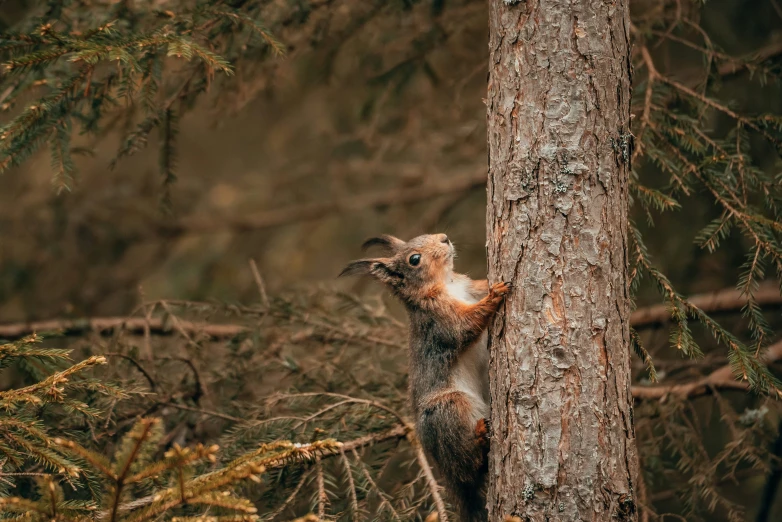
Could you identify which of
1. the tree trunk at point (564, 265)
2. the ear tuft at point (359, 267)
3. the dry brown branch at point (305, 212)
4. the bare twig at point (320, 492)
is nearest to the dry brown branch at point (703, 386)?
the tree trunk at point (564, 265)

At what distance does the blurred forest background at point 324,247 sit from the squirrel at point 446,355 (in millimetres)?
218

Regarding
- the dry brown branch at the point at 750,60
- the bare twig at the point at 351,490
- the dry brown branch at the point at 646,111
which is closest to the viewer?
the bare twig at the point at 351,490

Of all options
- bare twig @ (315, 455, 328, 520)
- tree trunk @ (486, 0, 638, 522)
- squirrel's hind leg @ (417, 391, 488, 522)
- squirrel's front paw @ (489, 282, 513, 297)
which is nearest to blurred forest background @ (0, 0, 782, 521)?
bare twig @ (315, 455, 328, 520)

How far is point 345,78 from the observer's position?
6520mm

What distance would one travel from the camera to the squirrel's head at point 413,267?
419cm

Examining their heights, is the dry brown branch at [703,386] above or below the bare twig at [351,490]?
above

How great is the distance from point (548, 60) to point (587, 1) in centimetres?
26

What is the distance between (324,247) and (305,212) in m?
0.49

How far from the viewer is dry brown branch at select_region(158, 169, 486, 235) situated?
704cm

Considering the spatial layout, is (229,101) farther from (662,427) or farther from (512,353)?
(662,427)

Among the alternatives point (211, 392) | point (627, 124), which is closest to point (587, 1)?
point (627, 124)

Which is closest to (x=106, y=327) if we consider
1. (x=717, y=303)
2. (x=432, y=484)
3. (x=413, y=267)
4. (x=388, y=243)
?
(x=388, y=243)

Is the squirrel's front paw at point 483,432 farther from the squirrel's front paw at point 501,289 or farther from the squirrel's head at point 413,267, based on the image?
the squirrel's head at point 413,267

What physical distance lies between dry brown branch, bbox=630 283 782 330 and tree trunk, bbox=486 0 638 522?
1845mm
